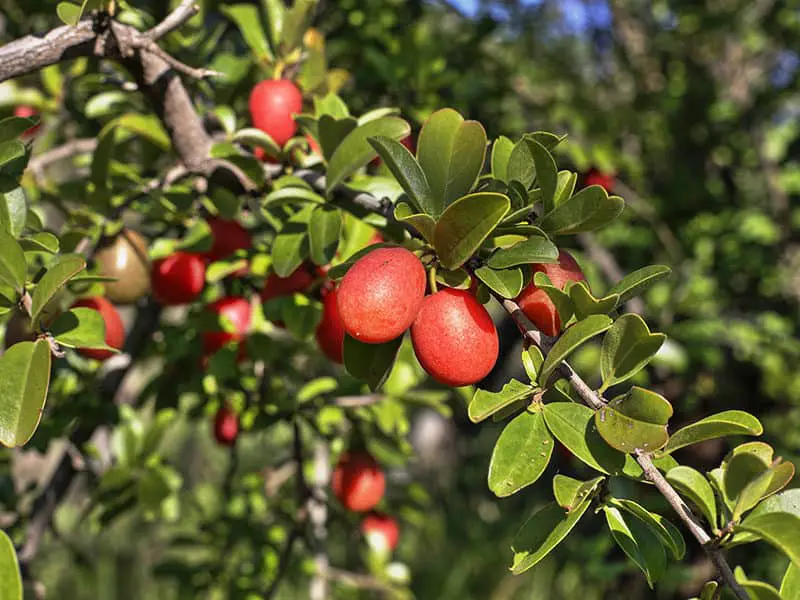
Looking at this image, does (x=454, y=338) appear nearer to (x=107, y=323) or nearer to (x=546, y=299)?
(x=546, y=299)

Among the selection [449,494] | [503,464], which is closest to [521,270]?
[503,464]

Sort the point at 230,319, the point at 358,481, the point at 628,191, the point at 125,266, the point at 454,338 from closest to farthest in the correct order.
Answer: the point at 454,338, the point at 125,266, the point at 230,319, the point at 358,481, the point at 628,191

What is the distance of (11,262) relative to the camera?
0.65m

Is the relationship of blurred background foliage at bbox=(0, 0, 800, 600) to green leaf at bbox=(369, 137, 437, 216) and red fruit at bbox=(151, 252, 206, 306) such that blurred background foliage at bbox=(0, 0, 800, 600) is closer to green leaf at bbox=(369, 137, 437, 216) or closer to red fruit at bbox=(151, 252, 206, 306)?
red fruit at bbox=(151, 252, 206, 306)

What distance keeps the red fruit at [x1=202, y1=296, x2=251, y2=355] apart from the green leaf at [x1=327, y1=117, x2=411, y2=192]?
408mm

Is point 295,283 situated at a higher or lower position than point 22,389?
lower

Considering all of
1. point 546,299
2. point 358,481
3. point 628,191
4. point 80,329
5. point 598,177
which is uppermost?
point 546,299

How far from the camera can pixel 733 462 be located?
539mm

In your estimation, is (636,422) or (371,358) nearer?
(636,422)

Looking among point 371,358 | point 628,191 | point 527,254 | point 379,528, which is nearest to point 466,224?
point 527,254

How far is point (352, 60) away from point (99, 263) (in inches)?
28.9

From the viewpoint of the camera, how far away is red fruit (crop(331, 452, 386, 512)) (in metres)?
1.36

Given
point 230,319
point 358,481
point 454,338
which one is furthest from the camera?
point 358,481

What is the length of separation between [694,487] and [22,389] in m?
0.48
